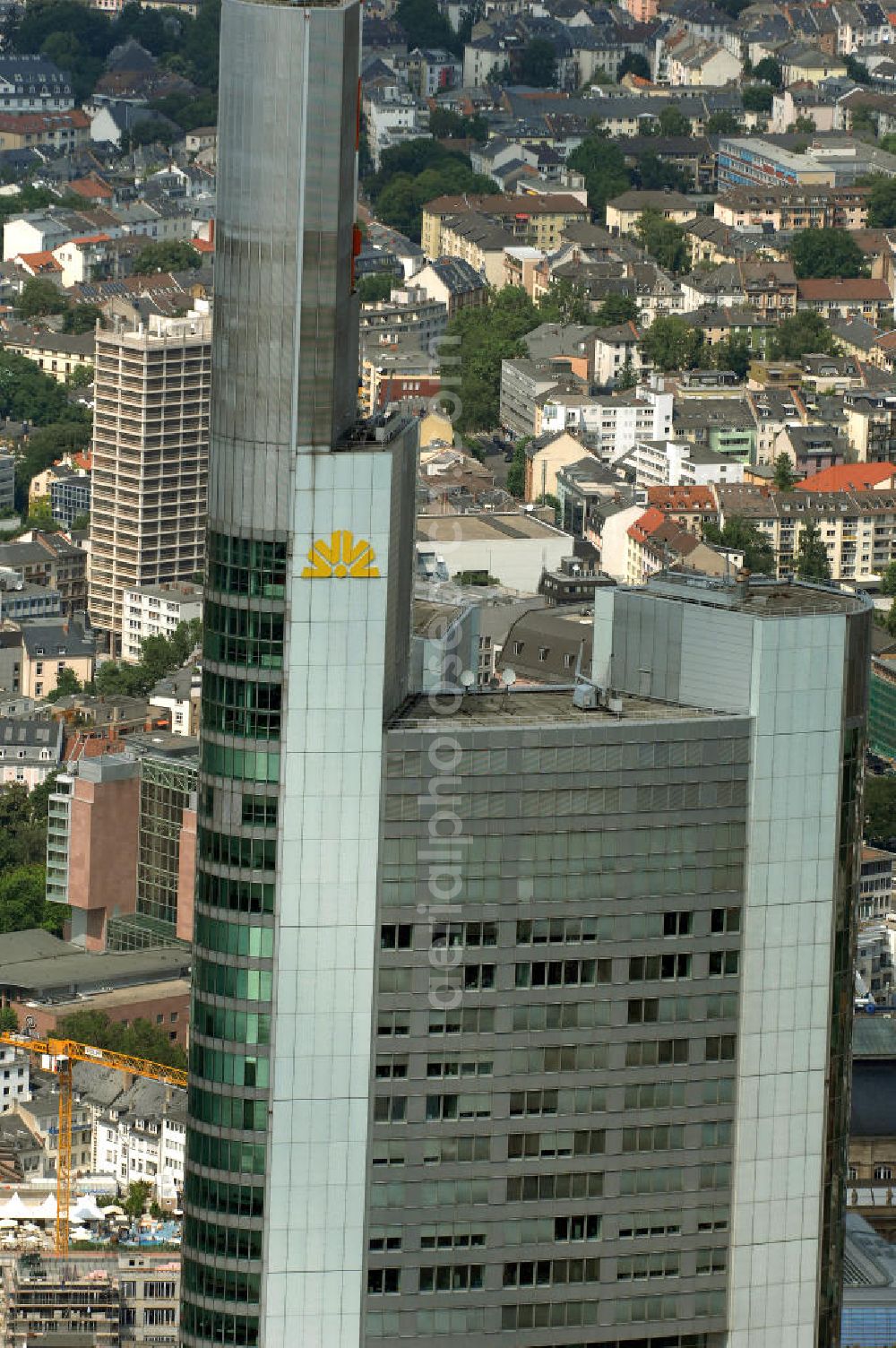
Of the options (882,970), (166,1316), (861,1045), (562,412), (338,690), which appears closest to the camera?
(338,690)

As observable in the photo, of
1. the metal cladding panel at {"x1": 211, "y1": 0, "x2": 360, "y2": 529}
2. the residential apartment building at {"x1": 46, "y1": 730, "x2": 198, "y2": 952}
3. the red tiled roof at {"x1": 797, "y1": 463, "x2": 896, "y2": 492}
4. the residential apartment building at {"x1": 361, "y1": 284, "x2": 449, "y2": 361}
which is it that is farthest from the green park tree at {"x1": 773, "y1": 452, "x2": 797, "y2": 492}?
the metal cladding panel at {"x1": 211, "y1": 0, "x2": 360, "y2": 529}

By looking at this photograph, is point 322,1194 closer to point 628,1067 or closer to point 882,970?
point 628,1067

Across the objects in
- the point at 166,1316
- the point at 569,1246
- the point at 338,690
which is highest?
the point at 338,690

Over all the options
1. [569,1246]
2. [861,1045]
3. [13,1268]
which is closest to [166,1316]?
[13,1268]

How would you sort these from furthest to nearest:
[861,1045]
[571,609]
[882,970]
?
[571,609]
[882,970]
[861,1045]

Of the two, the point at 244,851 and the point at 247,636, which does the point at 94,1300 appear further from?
the point at 247,636

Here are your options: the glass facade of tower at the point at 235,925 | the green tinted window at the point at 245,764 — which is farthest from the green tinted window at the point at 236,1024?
the green tinted window at the point at 245,764

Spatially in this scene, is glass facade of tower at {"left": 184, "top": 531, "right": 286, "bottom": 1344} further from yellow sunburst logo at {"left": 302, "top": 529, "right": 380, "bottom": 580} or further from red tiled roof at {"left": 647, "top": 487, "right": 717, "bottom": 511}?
red tiled roof at {"left": 647, "top": 487, "right": 717, "bottom": 511}
